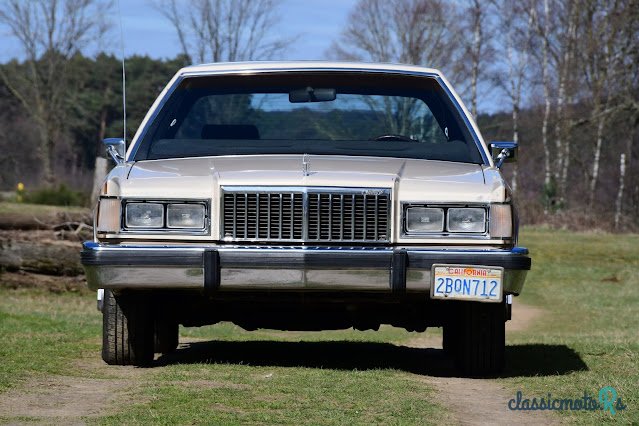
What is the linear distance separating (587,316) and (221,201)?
32.0ft

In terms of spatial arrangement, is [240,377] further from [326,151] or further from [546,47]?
[546,47]

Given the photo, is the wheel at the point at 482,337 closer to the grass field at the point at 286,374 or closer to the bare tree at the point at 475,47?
the grass field at the point at 286,374

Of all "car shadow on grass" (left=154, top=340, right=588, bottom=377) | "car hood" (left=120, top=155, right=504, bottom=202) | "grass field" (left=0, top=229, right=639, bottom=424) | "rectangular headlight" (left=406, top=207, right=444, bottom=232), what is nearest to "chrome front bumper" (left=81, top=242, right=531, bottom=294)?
"rectangular headlight" (left=406, top=207, right=444, bottom=232)

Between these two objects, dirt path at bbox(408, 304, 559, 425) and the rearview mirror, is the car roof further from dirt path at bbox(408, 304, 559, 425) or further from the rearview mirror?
dirt path at bbox(408, 304, 559, 425)

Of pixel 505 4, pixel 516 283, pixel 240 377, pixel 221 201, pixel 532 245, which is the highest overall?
pixel 505 4

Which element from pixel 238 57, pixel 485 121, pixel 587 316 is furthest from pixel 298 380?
pixel 485 121

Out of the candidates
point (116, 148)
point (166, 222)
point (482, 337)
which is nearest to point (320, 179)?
point (166, 222)

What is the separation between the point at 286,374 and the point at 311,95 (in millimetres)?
2047

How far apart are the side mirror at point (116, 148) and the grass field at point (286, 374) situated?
127cm

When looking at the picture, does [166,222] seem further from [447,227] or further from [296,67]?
[296,67]

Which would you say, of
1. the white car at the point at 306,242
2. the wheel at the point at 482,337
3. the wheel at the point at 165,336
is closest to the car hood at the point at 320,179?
the white car at the point at 306,242

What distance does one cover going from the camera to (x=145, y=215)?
21.8 ft

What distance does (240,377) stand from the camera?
6742mm

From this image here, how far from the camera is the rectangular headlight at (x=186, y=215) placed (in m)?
6.61
